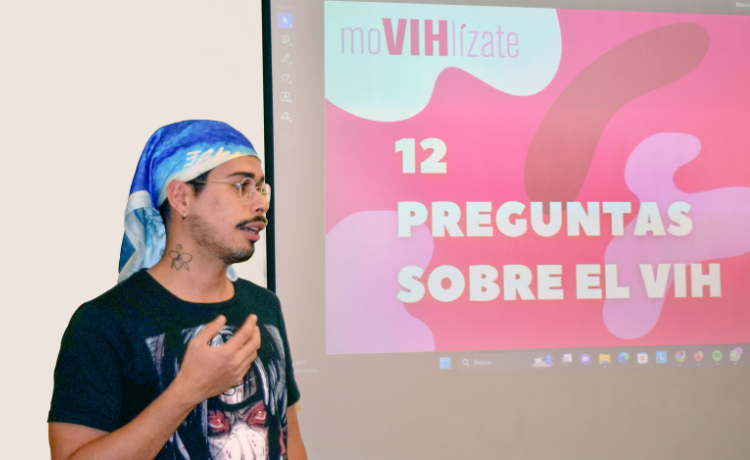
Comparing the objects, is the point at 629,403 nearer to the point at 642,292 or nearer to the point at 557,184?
the point at 642,292

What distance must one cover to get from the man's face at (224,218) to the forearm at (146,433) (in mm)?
330

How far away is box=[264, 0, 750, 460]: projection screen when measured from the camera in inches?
85.8

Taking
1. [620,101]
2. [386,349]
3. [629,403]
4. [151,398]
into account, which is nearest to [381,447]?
[386,349]

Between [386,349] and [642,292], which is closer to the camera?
[386,349]

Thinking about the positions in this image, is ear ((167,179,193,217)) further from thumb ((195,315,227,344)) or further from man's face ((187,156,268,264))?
thumb ((195,315,227,344))

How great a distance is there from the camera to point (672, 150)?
7.83 feet

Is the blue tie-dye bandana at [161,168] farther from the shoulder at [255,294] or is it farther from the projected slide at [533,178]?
the projected slide at [533,178]

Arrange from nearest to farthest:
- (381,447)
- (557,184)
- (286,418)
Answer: (286,418) < (381,447) < (557,184)

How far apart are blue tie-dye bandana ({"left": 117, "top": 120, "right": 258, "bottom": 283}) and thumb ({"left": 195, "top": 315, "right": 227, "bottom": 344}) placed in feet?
0.96

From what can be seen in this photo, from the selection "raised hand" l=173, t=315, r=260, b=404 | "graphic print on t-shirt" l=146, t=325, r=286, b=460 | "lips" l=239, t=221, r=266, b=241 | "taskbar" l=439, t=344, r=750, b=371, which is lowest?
"taskbar" l=439, t=344, r=750, b=371

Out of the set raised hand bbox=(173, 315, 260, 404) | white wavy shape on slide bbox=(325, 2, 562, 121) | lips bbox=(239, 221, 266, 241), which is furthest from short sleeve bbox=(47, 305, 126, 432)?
white wavy shape on slide bbox=(325, 2, 562, 121)

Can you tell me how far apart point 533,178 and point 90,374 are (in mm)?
1827

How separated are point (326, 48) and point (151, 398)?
61.4 inches

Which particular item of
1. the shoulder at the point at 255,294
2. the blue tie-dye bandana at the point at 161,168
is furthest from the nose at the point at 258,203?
the shoulder at the point at 255,294
